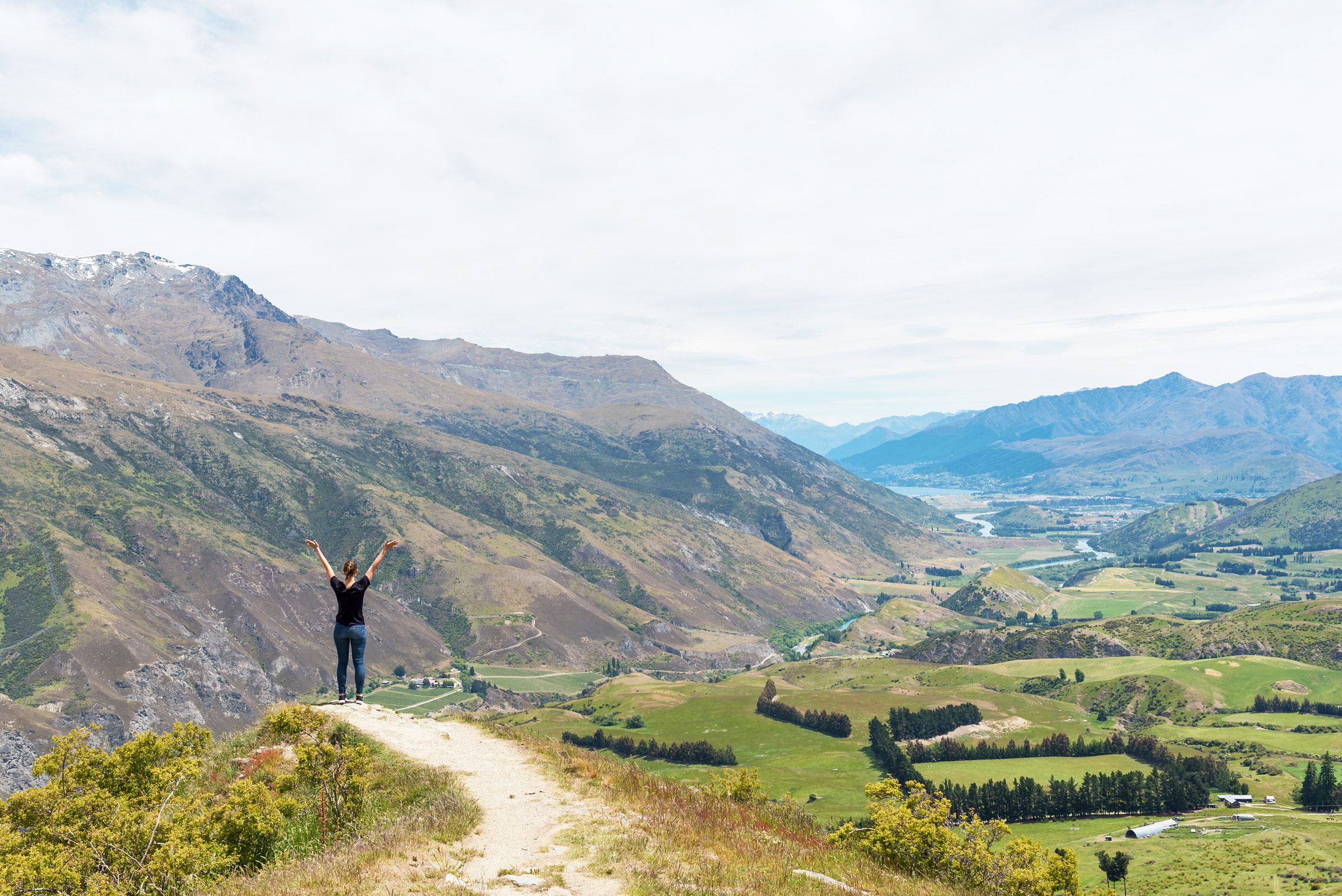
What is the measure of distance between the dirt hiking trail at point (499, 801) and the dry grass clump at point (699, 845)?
79 centimetres

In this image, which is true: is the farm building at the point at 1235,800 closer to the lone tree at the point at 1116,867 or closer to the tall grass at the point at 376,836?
the lone tree at the point at 1116,867

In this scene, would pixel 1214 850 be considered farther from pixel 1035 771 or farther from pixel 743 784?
pixel 743 784

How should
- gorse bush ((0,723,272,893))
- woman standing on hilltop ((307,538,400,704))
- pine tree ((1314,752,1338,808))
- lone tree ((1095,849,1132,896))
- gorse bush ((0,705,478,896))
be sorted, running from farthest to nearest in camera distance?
pine tree ((1314,752,1338,808)) → lone tree ((1095,849,1132,896)) → woman standing on hilltop ((307,538,400,704)) → gorse bush ((0,705,478,896)) → gorse bush ((0,723,272,893))

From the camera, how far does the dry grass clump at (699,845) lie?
18.5 m

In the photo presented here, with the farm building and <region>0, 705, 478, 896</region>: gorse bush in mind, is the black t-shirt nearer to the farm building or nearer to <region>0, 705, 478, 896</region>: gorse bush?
<region>0, 705, 478, 896</region>: gorse bush

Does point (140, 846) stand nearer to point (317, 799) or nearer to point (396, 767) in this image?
point (317, 799)

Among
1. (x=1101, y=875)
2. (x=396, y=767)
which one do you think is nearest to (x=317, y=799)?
(x=396, y=767)

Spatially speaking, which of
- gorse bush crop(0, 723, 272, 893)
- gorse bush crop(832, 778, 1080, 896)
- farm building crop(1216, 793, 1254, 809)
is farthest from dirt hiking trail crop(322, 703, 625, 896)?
farm building crop(1216, 793, 1254, 809)

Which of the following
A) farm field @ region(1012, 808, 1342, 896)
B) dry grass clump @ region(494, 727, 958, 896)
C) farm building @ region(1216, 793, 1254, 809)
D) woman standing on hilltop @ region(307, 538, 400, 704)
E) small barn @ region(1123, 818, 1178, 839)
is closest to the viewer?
dry grass clump @ region(494, 727, 958, 896)

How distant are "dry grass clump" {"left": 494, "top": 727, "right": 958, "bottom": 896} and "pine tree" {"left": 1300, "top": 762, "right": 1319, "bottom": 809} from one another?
201 metres

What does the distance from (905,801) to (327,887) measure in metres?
41.4

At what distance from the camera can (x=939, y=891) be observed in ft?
73.9

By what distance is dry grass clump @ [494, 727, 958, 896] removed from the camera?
18469 millimetres

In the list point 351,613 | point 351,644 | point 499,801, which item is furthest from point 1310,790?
point 351,613
